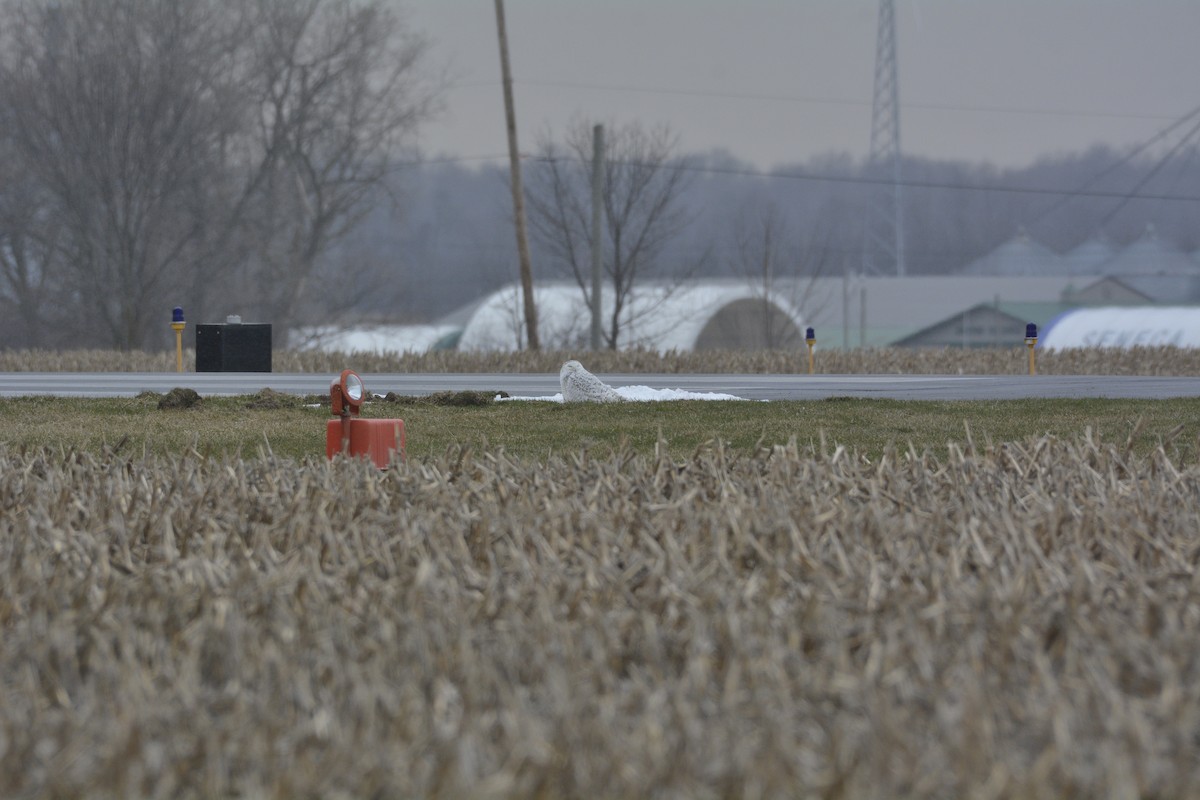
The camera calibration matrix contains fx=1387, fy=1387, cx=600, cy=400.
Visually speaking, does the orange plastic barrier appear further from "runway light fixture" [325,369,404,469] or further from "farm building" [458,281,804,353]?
"farm building" [458,281,804,353]

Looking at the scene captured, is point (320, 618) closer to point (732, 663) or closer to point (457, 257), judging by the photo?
point (732, 663)

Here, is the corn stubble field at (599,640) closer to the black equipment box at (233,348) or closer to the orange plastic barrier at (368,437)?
the orange plastic barrier at (368,437)

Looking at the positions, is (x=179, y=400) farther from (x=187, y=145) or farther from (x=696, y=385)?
(x=187, y=145)

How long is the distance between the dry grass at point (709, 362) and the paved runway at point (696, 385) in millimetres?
4359

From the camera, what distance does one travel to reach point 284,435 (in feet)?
29.7

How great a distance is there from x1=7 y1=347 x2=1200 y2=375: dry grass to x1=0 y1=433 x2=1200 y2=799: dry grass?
1751 centimetres

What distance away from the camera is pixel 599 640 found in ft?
9.54

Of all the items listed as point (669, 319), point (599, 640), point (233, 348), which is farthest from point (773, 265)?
point (599, 640)

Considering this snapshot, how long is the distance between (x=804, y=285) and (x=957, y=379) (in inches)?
1303

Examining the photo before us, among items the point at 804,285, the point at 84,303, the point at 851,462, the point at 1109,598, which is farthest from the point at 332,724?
the point at 804,285

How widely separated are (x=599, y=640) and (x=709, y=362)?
1995cm

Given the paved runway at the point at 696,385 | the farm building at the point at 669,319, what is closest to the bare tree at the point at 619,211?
the farm building at the point at 669,319

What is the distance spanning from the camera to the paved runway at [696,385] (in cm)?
1374

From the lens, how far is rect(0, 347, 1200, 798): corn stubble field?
7.56ft
